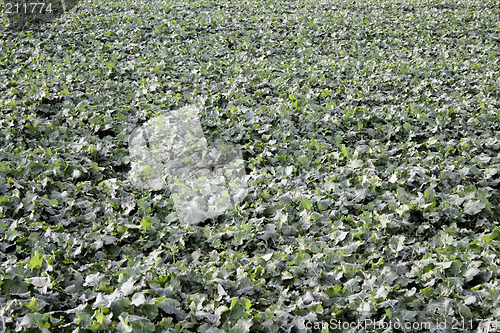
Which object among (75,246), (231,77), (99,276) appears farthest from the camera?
(231,77)

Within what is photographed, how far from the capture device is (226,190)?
10.6 ft

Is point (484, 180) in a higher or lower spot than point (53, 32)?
lower

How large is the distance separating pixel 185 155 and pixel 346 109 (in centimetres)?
184

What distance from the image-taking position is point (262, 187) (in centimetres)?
334

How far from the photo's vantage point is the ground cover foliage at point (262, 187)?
87.9 inches

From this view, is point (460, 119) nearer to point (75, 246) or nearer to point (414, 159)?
point (414, 159)

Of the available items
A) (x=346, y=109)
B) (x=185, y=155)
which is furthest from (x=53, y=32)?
(x=346, y=109)

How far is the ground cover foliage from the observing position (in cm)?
223

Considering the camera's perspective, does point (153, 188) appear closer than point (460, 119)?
Yes

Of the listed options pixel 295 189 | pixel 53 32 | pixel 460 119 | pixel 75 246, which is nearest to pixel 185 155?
pixel 295 189

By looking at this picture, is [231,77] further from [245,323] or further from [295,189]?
[245,323]

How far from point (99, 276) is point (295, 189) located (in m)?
1.57

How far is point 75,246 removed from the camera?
8.79ft

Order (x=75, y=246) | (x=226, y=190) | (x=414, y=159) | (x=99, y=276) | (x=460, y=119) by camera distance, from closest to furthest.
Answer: (x=99, y=276), (x=75, y=246), (x=226, y=190), (x=414, y=159), (x=460, y=119)
